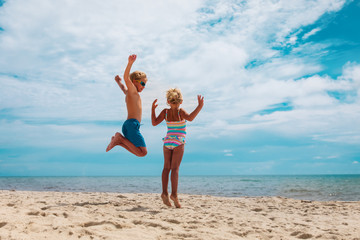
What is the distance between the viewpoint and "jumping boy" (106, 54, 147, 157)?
5.61 metres

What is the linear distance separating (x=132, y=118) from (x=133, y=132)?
36 cm

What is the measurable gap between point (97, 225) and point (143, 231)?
672 mm

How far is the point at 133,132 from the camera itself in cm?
566

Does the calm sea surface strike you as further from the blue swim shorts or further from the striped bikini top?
the blue swim shorts

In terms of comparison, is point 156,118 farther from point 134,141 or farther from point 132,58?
point 132,58

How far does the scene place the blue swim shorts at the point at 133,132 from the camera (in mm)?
5609

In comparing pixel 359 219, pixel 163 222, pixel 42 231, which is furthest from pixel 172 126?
pixel 359 219

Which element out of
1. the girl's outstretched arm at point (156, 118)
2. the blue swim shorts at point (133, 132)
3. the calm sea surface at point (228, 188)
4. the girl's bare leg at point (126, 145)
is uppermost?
the girl's outstretched arm at point (156, 118)

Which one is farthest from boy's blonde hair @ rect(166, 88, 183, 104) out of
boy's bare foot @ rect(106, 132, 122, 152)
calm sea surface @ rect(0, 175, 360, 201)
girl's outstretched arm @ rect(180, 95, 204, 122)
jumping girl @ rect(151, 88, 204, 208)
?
calm sea surface @ rect(0, 175, 360, 201)

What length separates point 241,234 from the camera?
4.00 metres

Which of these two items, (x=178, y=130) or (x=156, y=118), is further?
(x=156, y=118)

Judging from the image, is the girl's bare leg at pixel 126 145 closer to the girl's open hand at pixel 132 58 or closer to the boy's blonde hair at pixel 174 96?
the boy's blonde hair at pixel 174 96

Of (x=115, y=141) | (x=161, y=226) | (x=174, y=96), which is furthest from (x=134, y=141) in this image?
(x=161, y=226)

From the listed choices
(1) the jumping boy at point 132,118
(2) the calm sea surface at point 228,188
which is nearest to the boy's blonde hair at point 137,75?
(1) the jumping boy at point 132,118
